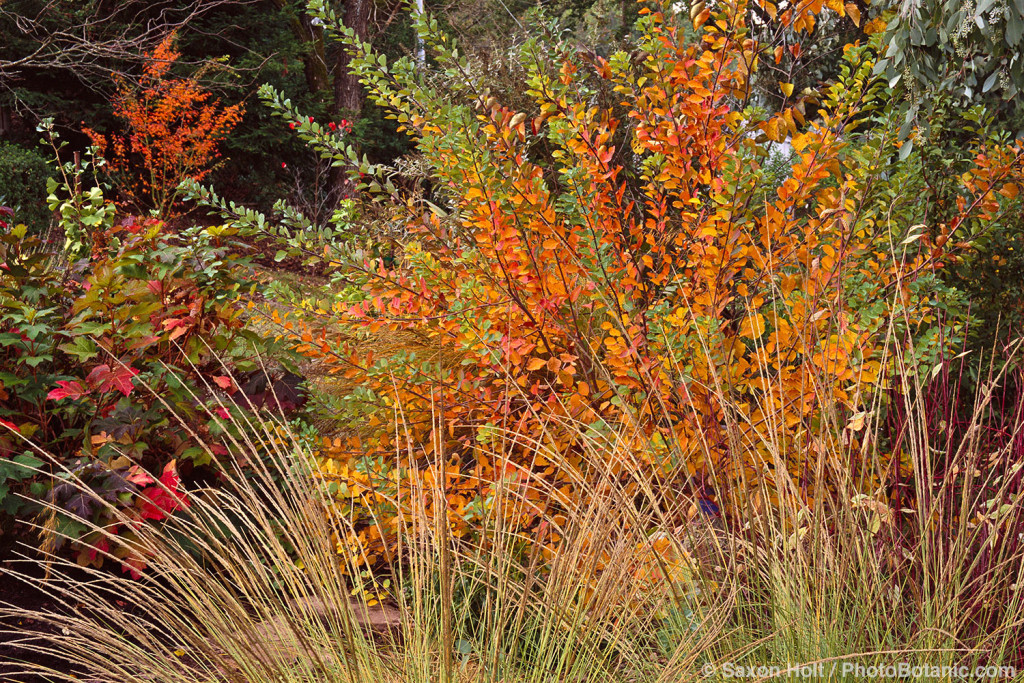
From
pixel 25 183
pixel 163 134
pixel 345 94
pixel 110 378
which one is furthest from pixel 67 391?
pixel 345 94

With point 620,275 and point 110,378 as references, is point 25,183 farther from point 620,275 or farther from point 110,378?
point 620,275

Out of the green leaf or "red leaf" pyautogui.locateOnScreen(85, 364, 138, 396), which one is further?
the green leaf

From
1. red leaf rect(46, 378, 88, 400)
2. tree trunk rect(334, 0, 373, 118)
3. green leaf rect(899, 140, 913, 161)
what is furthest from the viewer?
tree trunk rect(334, 0, 373, 118)

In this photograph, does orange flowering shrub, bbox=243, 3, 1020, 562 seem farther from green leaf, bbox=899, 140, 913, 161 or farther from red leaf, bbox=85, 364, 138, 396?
red leaf, bbox=85, 364, 138, 396

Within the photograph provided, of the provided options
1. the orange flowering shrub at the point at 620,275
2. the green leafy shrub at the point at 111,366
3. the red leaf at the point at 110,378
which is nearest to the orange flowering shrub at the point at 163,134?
the green leafy shrub at the point at 111,366

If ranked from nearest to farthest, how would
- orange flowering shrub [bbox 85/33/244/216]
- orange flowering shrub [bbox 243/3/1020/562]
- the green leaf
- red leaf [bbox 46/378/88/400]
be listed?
orange flowering shrub [bbox 243/3/1020/562] → red leaf [bbox 46/378/88/400] → the green leaf → orange flowering shrub [bbox 85/33/244/216]

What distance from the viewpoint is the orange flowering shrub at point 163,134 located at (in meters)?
10.4

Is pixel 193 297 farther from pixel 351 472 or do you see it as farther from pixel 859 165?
pixel 859 165

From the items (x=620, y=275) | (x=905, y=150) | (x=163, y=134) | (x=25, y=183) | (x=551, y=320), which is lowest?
(x=551, y=320)

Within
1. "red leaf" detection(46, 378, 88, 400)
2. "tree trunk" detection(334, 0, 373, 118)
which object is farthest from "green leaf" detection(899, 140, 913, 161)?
"tree trunk" detection(334, 0, 373, 118)

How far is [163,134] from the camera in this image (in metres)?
10.6

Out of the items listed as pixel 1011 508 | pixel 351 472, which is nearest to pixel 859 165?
pixel 1011 508

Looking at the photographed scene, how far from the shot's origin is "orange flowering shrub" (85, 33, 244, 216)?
10.4 m

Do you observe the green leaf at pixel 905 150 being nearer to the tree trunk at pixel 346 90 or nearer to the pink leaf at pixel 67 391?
the pink leaf at pixel 67 391
